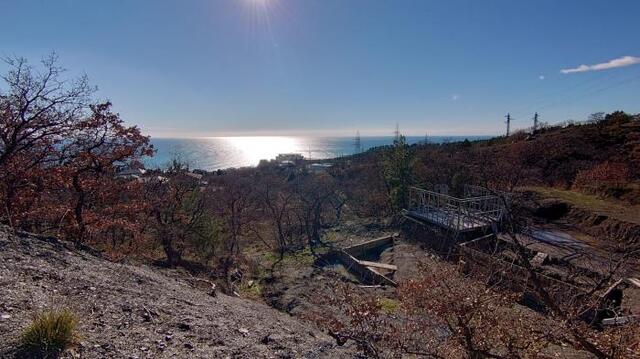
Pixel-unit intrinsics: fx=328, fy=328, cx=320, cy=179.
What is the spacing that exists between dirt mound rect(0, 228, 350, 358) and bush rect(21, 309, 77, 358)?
124mm

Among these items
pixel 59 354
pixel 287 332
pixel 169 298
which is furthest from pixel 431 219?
pixel 59 354

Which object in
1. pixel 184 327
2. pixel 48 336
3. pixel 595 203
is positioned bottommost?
pixel 595 203

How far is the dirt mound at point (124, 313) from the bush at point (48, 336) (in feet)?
0.41

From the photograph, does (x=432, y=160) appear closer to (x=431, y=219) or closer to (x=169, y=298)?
(x=431, y=219)

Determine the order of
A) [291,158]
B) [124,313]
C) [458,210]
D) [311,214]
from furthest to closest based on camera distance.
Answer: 1. [291,158]
2. [311,214]
3. [458,210]
4. [124,313]

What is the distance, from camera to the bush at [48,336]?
140 inches

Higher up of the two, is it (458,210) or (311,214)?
(458,210)

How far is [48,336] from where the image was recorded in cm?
366

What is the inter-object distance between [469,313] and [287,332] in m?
4.04

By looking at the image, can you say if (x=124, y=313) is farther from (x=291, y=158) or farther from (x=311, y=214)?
(x=291, y=158)

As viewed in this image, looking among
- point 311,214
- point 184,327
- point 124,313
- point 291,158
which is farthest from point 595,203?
point 291,158

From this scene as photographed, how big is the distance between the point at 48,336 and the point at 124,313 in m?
1.71

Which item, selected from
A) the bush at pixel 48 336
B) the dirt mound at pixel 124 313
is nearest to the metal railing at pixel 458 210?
the dirt mound at pixel 124 313

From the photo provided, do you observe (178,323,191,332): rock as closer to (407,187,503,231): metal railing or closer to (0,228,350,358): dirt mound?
(0,228,350,358): dirt mound
